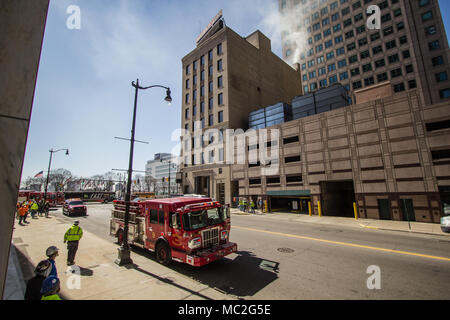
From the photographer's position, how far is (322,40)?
55.2 meters

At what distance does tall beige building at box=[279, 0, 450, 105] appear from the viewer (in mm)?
39781

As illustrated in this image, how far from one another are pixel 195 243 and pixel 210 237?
84 cm

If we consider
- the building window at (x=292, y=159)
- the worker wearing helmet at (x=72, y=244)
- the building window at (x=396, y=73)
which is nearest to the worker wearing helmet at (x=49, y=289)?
the worker wearing helmet at (x=72, y=244)

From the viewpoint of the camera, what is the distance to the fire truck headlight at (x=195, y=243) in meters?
7.66

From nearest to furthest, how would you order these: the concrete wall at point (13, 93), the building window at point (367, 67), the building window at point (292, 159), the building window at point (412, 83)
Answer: the concrete wall at point (13, 93), the building window at point (292, 159), the building window at point (412, 83), the building window at point (367, 67)

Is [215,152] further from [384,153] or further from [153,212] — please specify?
[153,212]

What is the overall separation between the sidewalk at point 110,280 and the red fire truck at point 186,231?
0.68 m

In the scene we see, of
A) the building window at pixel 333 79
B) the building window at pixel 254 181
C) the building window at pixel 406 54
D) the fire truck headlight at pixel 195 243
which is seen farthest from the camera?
the building window at pixel 333 79

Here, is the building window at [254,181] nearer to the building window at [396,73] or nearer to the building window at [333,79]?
the building window at [333,79]

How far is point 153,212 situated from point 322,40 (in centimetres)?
6495

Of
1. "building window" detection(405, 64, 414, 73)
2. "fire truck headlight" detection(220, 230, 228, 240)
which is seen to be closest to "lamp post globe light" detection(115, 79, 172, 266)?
"fire truck headlight" detection(220, 230, 228, 240)

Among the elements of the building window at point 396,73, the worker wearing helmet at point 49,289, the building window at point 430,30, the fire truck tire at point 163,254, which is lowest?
the fire truck tire at point 163,254

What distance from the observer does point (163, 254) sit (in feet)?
29.1
